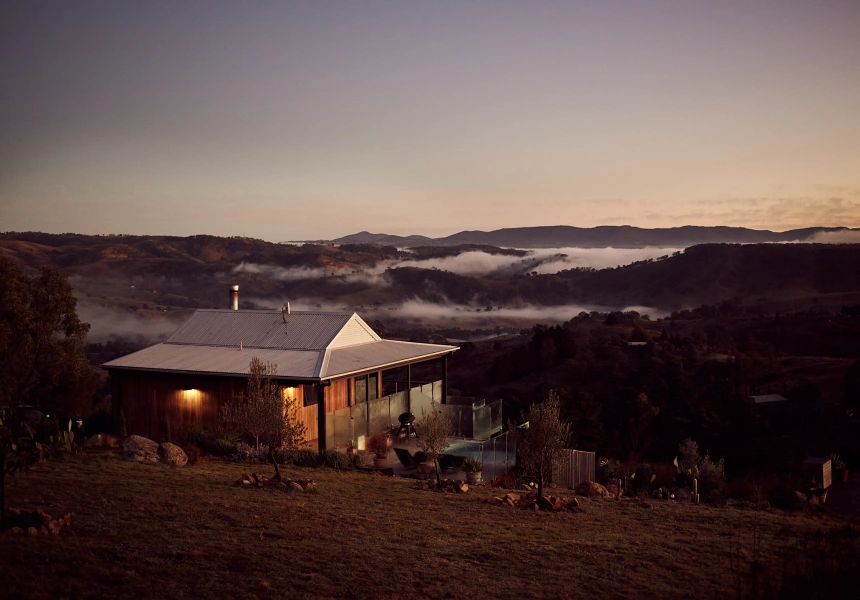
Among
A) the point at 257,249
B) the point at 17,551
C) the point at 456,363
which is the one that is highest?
the point at 257,249

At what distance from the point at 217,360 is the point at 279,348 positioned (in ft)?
6.26

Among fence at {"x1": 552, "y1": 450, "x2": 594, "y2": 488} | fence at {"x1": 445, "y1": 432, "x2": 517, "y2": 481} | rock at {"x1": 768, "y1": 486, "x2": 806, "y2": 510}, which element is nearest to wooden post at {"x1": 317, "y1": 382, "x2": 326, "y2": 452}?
fence at {"x1": 445, "y1": 432, "x2": 517, "y2": 481}

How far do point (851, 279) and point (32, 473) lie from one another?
359ft

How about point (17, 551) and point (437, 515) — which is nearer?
point (17, 551)

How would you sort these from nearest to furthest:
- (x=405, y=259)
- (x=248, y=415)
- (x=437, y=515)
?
(x=437, y=515) < (x=248, y=415) < (x=405, y=259)

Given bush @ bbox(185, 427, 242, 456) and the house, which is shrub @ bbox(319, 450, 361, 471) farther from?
bush @ bbox(185, 427, 242, 456)

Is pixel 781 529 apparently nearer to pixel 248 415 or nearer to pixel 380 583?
pixel 380 583

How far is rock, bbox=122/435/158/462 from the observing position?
1752 cm

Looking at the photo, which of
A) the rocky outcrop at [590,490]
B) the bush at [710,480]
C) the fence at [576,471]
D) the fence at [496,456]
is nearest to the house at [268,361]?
the fence at [496,456]

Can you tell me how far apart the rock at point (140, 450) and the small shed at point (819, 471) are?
1853 centimetres

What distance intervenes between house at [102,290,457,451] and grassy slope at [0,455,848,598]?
4.90 m

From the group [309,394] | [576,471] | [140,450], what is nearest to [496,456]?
[576,471]

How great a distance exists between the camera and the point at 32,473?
1483 centimetres

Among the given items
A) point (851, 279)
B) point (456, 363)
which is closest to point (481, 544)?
point (456, 363)
